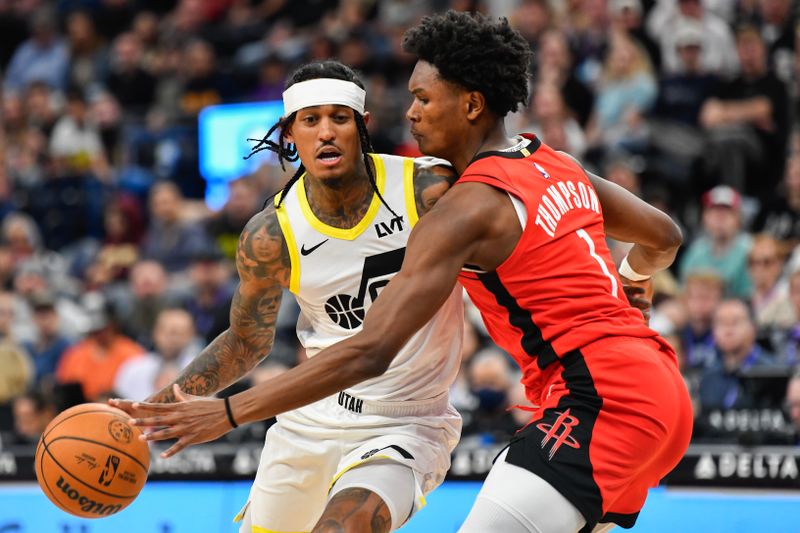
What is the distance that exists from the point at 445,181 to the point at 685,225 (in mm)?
5534

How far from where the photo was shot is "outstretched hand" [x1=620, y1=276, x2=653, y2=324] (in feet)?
15.8

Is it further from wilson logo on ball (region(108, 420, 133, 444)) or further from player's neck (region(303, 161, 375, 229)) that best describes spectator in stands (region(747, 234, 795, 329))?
wilson logo on ball (region(108, 420, 133, 444))

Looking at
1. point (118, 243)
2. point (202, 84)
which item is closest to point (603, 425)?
point (118, 243)

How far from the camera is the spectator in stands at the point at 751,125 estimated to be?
958cm

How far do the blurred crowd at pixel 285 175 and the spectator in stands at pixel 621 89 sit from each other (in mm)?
18

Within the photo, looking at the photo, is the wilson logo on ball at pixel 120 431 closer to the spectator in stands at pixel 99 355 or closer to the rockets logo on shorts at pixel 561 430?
the rockets logo on shorts at pixel 561 430

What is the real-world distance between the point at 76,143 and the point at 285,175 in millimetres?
5860

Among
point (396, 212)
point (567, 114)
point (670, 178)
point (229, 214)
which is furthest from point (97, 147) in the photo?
point (396, 212)

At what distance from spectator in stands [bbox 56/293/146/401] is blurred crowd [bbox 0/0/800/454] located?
19 millimetres

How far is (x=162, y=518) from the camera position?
7133 millimetres

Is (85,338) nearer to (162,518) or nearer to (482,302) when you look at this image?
(162,518)

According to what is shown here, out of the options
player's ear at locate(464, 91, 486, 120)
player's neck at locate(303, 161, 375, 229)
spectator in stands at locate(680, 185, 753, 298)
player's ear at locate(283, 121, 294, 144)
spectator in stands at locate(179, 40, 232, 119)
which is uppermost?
player's ear at locate(464, 91, 486, 120)

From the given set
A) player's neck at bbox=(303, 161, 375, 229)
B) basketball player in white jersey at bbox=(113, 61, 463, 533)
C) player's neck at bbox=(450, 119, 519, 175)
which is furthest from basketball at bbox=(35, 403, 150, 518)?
player's neck at bbox=(450, 119, 519, 175)

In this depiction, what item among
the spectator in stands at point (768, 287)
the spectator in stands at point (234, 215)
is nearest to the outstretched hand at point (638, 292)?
the spectator in stands at point (768, 287)
